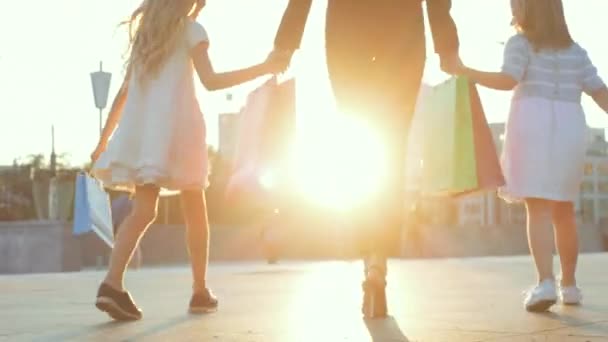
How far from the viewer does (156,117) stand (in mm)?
5512

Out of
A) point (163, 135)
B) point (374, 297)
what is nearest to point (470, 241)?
point (163, 135)

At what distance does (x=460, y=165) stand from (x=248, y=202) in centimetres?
108

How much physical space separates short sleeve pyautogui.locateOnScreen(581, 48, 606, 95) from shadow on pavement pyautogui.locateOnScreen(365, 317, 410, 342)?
5.88ft

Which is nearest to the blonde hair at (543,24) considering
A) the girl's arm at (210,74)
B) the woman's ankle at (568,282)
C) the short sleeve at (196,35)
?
the woman's ankle at (568,282)

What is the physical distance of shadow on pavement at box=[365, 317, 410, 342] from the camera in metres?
4.18

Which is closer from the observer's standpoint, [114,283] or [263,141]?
[114,283]

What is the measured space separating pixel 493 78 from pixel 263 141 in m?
1.18

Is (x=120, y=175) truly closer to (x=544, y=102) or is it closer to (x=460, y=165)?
(x=460, y=165)

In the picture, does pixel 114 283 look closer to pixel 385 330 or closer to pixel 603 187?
pixel 385 330

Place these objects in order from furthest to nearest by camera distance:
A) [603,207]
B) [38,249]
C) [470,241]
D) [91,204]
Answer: [603,207]
[470,241]
[38,249]
[91,204]

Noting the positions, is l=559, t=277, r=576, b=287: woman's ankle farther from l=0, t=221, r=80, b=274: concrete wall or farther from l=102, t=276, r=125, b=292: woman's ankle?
l=0, t=221, r=80, b=274: concrete wall

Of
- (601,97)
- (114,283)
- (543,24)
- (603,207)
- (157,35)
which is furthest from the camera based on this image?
(603,207)

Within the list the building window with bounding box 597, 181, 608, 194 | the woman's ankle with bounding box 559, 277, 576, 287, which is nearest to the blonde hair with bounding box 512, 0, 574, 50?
the woman's ankle with bounding box 559, 277, 576, 287

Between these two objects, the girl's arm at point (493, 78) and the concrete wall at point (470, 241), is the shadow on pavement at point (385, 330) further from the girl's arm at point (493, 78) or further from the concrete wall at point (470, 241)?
the concrete wall at point (470, 241)
